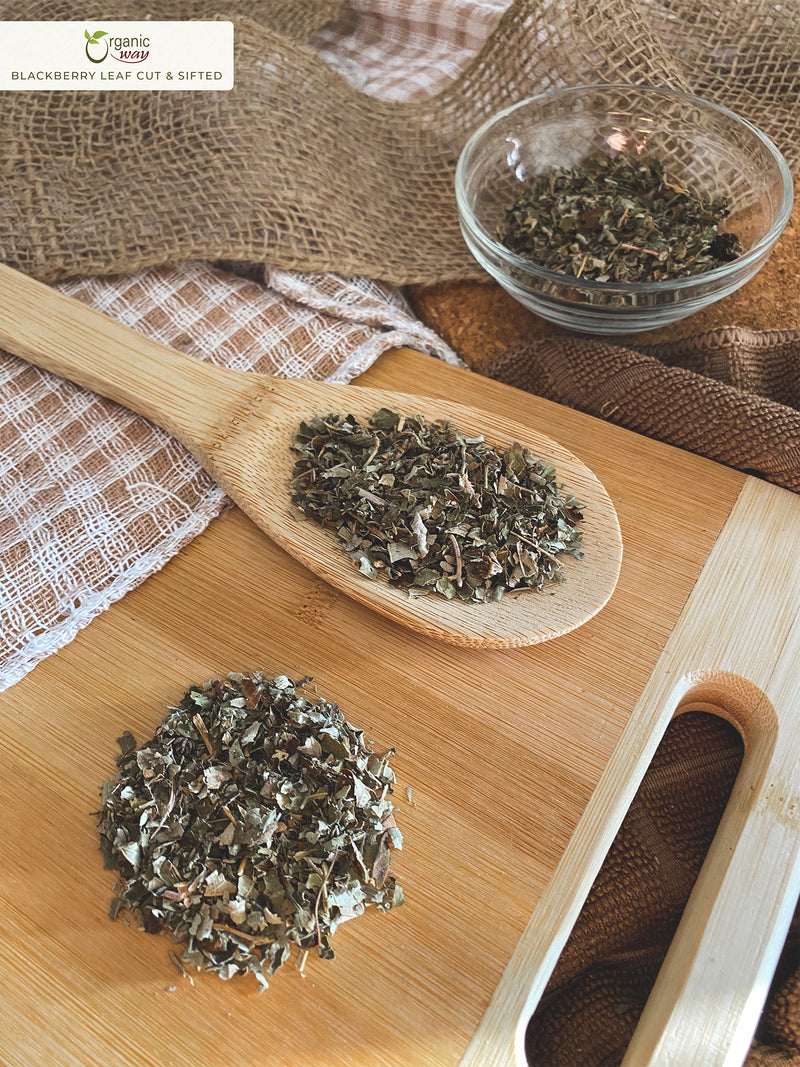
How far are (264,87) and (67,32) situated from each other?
0.60 metres

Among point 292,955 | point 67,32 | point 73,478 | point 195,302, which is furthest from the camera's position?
point 67,32

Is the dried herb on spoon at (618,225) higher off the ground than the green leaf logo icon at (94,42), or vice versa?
the green leaf logo icon at (94,42)

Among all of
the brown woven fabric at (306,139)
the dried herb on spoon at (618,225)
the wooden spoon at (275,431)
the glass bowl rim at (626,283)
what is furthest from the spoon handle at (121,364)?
the dried herb on spoon at (618,225)

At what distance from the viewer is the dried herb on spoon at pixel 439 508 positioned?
5.41 feet

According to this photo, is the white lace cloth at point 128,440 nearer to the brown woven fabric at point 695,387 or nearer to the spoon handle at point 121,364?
the spoon handle at point 121,364

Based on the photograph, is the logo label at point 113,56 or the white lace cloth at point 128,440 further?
the logo label at point 113,56

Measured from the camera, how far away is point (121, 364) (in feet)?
6.56

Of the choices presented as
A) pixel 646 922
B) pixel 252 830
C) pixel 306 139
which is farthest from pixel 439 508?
pixel 306 139

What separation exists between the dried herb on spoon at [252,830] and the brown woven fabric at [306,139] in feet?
4.29

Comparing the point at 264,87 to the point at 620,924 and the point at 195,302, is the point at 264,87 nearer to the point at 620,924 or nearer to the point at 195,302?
the point at 195,302

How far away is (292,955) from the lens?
4.28 ft

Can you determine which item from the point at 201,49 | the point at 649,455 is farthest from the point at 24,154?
the point at 649,455

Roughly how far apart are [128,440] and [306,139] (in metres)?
1.02

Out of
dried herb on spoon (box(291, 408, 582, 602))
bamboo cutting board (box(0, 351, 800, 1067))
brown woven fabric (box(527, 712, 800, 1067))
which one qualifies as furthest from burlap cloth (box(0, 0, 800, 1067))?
dried herb on spoon (box(291, 408, 582, 602))
